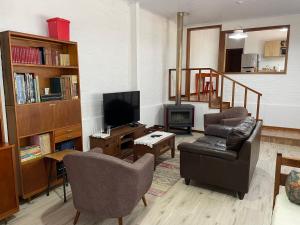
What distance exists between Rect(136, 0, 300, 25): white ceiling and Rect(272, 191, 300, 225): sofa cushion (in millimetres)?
4124

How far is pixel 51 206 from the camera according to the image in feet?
8.79

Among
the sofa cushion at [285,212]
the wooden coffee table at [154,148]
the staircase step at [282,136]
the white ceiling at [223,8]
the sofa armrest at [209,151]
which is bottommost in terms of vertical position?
the staircase step at [282,136]

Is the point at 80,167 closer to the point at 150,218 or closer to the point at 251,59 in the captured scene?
the point at 150,218

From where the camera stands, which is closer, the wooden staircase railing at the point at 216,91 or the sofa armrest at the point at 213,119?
the sofa armrest at the point at 213,119

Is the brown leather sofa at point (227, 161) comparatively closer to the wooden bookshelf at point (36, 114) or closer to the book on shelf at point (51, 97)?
the wooden bookshelf at point (36, 114)

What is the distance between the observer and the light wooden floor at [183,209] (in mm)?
2393

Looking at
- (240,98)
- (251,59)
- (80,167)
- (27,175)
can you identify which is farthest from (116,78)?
(251,59)

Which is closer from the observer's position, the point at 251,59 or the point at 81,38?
the point at 81,38

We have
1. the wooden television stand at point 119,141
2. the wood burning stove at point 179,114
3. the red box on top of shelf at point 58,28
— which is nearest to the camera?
the red box on top of shelf at point 58,28

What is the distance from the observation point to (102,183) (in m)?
2.00

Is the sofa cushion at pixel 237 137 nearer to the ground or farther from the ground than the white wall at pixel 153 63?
nearer to the ground

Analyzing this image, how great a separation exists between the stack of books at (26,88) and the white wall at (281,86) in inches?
204

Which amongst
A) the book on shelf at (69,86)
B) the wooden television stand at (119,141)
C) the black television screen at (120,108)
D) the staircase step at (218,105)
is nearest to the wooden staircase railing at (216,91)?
the staircase step at (218,105)

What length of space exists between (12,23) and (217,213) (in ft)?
10.8
